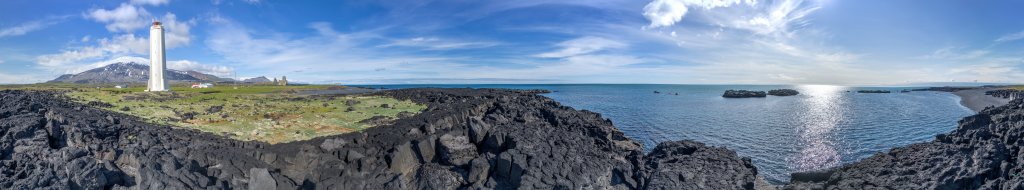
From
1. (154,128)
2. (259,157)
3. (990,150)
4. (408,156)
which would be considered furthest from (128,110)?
(990,150)

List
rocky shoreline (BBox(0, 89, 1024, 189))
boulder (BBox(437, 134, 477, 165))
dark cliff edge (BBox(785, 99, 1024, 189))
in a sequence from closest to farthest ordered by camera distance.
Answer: rocky shoreline (BBox(0, 89, 1024, 189)) → dark cliff edge (BBox(785, 99, 1024, 189)) → boulder (BBox(437, 134, 477, 165))

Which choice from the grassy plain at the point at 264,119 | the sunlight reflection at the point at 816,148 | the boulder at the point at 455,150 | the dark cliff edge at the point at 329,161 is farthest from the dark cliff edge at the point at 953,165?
the grassy plain at the point at 264,119

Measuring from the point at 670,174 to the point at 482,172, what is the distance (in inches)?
335

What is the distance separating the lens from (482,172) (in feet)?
57.5

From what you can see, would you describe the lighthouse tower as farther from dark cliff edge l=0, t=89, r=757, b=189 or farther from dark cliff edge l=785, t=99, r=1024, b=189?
dark cliff edge l=785, t=99, r=1024, b=189

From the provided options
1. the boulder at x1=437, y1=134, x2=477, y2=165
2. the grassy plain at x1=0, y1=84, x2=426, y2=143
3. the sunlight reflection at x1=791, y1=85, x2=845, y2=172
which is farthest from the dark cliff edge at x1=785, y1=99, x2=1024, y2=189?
the grassy plain at x1=0, y1=84, x2=426, y2=143

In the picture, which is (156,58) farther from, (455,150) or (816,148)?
(816,148)

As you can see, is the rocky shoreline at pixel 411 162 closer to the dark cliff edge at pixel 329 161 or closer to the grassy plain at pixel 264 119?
the dark cliff edge at pixel 329 161

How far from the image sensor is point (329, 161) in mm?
17594

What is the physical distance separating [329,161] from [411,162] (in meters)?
3.20

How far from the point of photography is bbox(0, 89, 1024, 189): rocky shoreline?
15180 mm

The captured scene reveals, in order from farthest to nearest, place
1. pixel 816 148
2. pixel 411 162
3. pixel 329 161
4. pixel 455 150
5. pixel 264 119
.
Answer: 1. pixel 816 148
2. pixel 264 119
3. pixel 455 150
4. pixel 411 162
5. pixel 329 161

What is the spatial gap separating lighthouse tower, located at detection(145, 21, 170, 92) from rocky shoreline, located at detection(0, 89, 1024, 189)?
101ft

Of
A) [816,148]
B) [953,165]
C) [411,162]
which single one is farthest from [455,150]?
[816,148]
